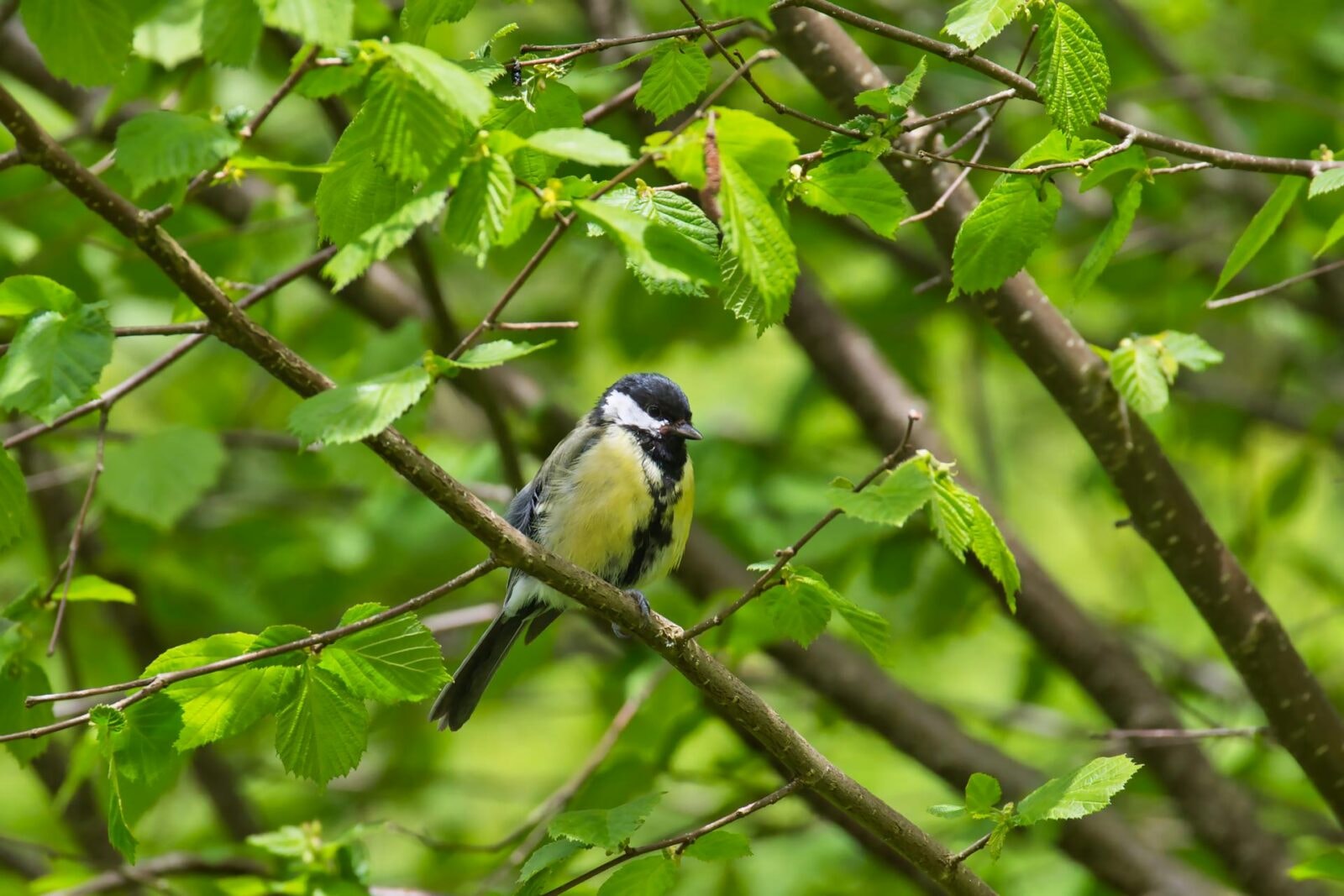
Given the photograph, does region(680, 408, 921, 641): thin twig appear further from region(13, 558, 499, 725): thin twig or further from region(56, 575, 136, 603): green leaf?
region(56, 575, 136, 603): green leaf

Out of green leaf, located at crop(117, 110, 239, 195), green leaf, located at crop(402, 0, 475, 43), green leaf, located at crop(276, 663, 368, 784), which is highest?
green leaf, located at crop(402, 0, 475, 43)

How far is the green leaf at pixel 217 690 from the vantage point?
200 cm

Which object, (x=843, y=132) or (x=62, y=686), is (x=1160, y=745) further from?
(x=62, y=686)

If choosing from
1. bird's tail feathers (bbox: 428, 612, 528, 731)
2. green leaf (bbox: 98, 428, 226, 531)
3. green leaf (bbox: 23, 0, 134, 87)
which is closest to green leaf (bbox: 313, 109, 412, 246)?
green leaf (bbox: 23, 0, 134, 87)

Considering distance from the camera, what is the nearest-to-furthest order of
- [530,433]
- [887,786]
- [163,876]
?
[163,876]
[530,433]
[887,786]

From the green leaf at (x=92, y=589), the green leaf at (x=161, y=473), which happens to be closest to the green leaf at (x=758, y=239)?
the green leaf at (x=92, y=589)

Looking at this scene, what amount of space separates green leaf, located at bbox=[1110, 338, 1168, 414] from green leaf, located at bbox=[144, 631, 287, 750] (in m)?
1.61

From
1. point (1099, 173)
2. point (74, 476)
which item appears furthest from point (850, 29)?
point (74, 476)

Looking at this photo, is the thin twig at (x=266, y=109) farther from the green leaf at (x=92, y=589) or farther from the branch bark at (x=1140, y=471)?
the branch bark at (x=1140, y=471)

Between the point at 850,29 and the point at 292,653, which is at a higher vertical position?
the point at 850,29

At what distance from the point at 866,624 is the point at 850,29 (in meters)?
2.62

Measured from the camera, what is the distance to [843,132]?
1.93 metres

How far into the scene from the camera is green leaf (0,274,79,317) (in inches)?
78.0

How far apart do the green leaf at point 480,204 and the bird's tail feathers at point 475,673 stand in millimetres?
1761
